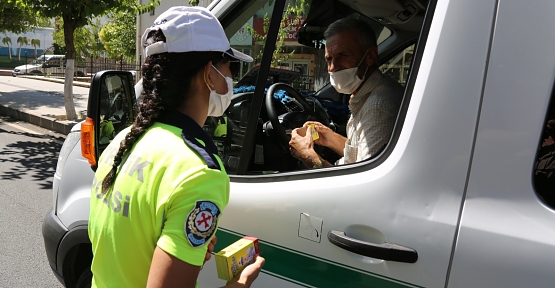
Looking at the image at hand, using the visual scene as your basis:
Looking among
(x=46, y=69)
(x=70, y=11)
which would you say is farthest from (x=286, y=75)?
(x=46, y=69)

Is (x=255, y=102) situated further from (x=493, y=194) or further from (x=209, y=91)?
(x=493, y=194)

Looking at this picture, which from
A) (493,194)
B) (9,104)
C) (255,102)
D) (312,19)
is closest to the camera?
(493,194)

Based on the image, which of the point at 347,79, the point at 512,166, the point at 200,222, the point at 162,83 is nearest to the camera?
the point at 200,222

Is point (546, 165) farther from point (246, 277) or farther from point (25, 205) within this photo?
point (25, 205)

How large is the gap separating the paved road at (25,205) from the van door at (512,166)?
3286 millimetres

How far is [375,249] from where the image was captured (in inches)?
56.0

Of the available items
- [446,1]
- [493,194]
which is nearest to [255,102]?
[446,1]

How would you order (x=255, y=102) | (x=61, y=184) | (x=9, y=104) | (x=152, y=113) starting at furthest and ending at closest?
1. (x=9, y=104)
2. (x=61, y=184)
3. (x=255, y=102)
4. (x=152, y=113)

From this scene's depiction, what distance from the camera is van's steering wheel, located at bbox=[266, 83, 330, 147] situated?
251 centimetres

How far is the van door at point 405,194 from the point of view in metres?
1.32

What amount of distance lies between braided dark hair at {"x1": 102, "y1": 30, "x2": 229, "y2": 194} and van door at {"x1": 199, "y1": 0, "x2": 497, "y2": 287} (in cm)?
63

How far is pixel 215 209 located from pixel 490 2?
37.9 inches

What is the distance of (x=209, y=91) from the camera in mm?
1213

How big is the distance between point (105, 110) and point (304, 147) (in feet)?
3.22
